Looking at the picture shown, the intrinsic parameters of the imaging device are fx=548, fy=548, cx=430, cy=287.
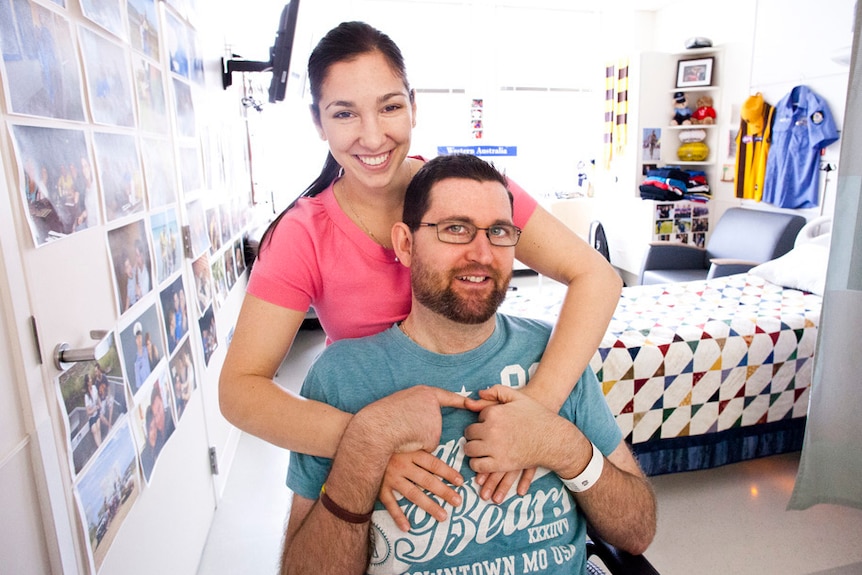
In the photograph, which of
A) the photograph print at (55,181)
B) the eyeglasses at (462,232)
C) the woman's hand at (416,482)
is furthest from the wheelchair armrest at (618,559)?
the photograph print at (55,181)

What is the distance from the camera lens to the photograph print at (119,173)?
124 cm

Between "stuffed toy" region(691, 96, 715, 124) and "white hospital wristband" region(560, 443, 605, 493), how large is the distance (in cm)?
510

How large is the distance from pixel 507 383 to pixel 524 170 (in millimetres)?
5435

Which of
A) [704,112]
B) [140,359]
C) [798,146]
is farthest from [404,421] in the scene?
[704,112]

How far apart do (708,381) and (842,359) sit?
57cm

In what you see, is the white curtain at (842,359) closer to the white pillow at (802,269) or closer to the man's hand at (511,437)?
the white pillow at (802,269)

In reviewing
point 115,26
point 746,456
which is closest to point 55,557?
point 115,26

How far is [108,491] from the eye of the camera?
3.88 feet

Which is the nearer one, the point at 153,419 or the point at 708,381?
the point at 153,419

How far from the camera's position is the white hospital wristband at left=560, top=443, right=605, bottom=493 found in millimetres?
1082

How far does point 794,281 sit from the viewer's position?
2.99 metres

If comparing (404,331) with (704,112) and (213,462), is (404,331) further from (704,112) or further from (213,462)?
(704,112)

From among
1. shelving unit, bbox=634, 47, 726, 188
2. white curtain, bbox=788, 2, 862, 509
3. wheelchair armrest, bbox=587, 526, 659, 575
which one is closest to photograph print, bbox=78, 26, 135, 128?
wheelchair armrest, bbox=587, 526, 659, 575

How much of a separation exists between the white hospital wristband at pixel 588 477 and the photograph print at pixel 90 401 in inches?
37.4
